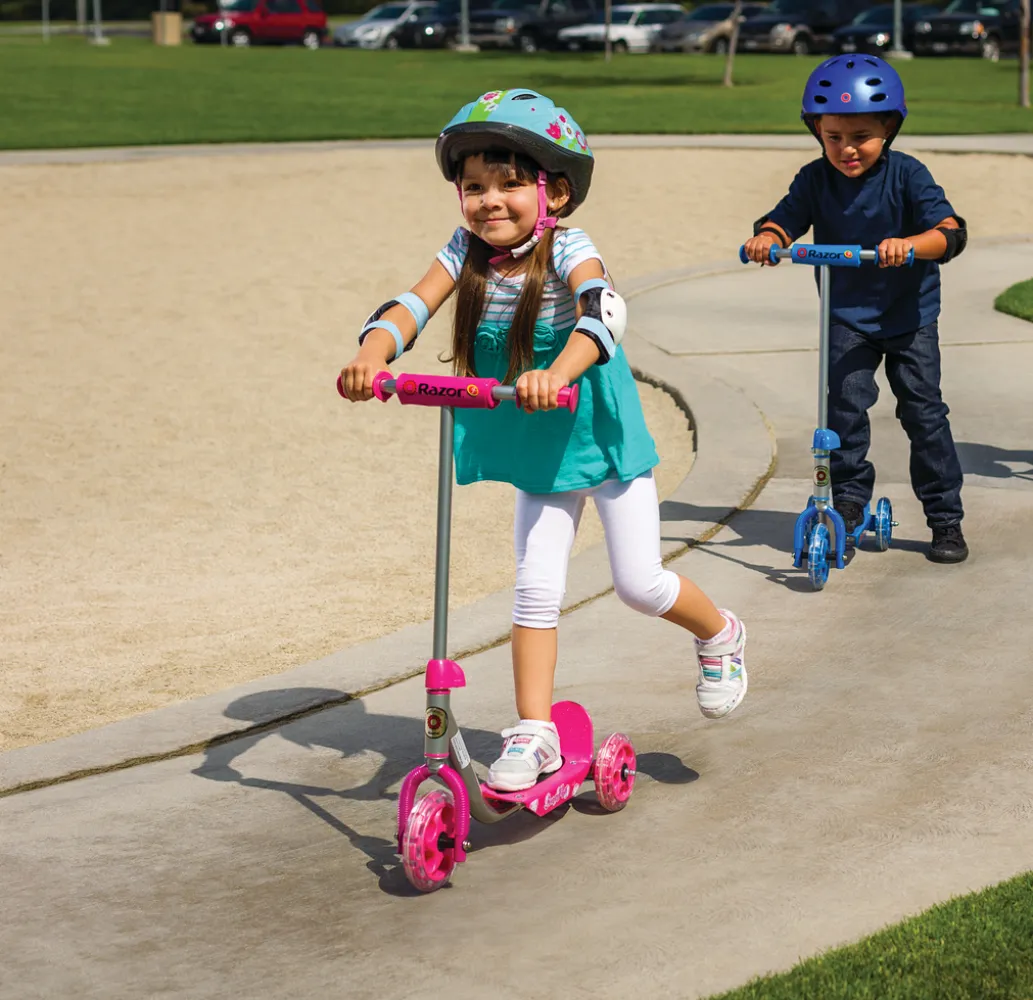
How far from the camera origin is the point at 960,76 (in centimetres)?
3481

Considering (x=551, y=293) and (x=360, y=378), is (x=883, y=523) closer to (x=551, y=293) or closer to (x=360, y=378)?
(x=551, y=293)

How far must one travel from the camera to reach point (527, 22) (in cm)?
4650

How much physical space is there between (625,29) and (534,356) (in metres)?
43.7

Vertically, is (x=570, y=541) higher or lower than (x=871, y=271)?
lower

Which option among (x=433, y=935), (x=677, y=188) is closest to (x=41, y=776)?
(x=433, y=935)

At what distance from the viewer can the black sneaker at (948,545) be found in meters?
6.57

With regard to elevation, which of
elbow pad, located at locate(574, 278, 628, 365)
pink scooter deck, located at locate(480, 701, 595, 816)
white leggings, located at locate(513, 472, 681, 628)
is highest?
elbow pad, located at locate(574, 278, 628, 365)

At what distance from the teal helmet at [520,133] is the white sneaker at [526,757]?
133 centimetres

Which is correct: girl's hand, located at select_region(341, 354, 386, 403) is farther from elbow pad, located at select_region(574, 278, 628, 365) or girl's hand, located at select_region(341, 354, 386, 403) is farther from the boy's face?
the boy's face

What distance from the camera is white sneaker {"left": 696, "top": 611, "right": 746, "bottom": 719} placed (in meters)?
4.70

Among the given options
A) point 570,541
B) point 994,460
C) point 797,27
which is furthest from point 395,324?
point 797,27

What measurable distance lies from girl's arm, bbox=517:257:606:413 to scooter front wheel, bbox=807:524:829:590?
2.18 meters

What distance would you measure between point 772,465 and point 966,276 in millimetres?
5292

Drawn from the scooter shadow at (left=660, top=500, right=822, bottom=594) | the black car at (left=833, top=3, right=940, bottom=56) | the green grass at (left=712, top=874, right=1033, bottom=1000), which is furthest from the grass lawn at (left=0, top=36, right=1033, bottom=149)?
the green grass at (left=712, top=874, right=1033, bottom=1000)
